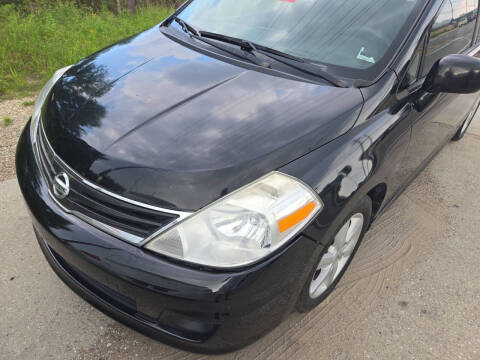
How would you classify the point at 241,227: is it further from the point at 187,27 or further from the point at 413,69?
the point at 187,27

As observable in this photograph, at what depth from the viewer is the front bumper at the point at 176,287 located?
4.14ft

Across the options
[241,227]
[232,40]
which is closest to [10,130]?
[232,40]

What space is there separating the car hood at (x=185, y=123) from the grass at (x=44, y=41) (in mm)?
2612

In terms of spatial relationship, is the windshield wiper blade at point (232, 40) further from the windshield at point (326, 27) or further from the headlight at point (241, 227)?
the headlight at point (241, 227)

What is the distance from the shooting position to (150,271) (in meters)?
1.27

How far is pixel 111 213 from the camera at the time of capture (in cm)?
135

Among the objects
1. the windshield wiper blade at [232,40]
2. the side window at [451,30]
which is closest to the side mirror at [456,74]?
the side window at [451,30]

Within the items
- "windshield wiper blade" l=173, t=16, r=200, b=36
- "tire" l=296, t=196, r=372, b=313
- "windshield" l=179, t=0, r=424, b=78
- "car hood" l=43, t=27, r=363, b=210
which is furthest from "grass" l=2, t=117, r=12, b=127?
"tire" l=296, t=196, r=372, b=313

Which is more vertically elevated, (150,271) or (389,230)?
(150,271)

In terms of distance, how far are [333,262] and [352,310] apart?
342mm

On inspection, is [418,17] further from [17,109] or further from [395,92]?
[17,109]

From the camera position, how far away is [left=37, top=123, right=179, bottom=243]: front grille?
4.28 ft

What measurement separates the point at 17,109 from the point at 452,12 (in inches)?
142

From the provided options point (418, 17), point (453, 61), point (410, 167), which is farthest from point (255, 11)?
point (410, 167)
